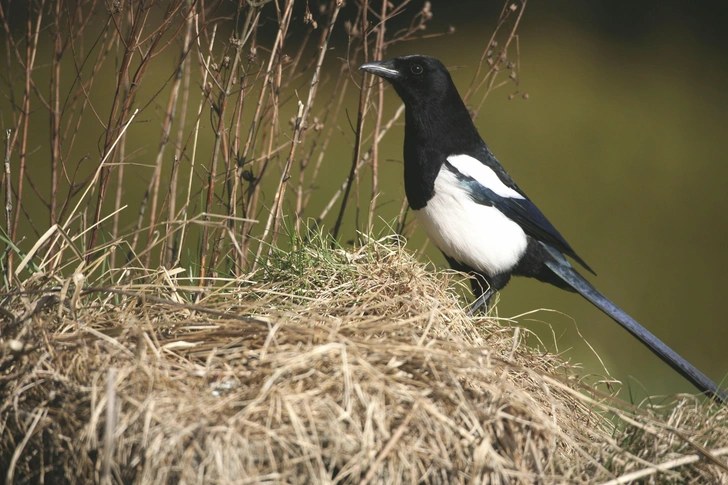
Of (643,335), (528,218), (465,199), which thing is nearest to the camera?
(643,335)

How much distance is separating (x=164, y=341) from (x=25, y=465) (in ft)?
0.98

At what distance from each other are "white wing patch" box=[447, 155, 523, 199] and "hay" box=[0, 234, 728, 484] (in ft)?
2.48

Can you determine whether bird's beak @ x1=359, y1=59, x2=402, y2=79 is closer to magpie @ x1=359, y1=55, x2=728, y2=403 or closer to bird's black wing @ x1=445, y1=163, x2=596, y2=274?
magpie @ x1=359, y1=55, x2=728, y2=403

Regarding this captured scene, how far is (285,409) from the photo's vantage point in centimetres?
115

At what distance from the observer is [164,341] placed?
53.1 inches

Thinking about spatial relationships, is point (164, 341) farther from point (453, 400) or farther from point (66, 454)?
point (453, 400)

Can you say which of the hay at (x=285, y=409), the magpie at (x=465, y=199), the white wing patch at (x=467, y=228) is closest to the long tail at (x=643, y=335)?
the magpie at (x=465, y=199)

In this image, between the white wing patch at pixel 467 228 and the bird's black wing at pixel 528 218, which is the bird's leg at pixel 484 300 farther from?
the bird's black wing at pixel 528 218

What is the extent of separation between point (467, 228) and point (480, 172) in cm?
17

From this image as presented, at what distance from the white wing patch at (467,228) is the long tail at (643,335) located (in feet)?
0.56

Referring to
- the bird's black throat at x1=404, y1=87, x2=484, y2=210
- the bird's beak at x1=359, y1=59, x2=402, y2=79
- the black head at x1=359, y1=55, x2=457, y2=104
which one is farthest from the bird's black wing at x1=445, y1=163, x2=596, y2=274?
the bird's beak at x1=359, y1=59, x2=402, y2=79

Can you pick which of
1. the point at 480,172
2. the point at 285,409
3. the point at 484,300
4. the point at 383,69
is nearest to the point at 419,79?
the point at 383,69

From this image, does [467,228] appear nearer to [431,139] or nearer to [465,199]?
[465,199]

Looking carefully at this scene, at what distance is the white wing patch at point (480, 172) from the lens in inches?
84.2
